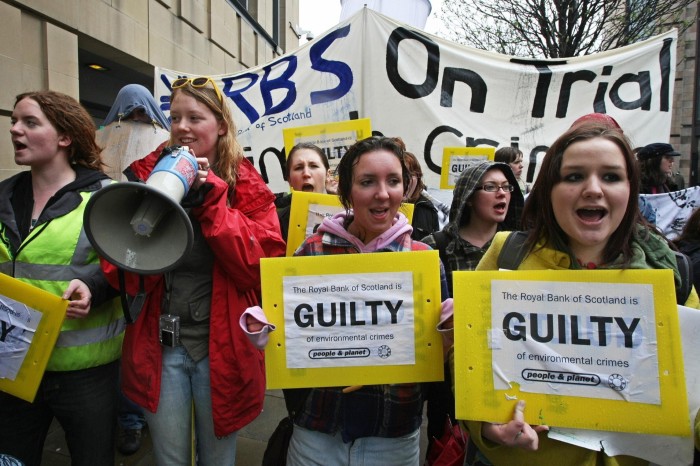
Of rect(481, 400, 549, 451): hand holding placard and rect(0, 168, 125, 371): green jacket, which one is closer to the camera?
rect(481, 400, 549, 451): hand holding placard

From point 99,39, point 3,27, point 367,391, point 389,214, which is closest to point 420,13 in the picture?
point 99,39

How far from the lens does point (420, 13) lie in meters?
5.49

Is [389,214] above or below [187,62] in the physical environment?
below

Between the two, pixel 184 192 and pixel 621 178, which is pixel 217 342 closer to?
pixel 184 192

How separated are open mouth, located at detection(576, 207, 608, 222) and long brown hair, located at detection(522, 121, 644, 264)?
9cm

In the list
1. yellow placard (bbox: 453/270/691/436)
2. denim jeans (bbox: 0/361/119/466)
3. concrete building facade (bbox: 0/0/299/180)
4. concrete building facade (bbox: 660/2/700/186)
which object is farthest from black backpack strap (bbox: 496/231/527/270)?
concrete building facade (bbox: 660/2/700/186)

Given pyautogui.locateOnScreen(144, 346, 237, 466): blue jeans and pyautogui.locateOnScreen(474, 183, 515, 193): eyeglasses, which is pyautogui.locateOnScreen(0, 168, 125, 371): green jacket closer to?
pyautogui.locateOnScreen(144, 346, 237, 466): blue jeans

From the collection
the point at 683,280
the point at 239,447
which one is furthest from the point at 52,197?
the point at 683,280

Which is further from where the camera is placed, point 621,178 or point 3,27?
point 3,27

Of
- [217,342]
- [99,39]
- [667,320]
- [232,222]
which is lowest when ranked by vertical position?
[217,342]

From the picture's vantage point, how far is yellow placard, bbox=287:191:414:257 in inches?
98.0

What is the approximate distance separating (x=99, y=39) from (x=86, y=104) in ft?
5.22

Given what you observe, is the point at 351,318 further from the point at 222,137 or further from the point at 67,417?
the point at 67,417

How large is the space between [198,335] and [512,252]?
118 centimetres
